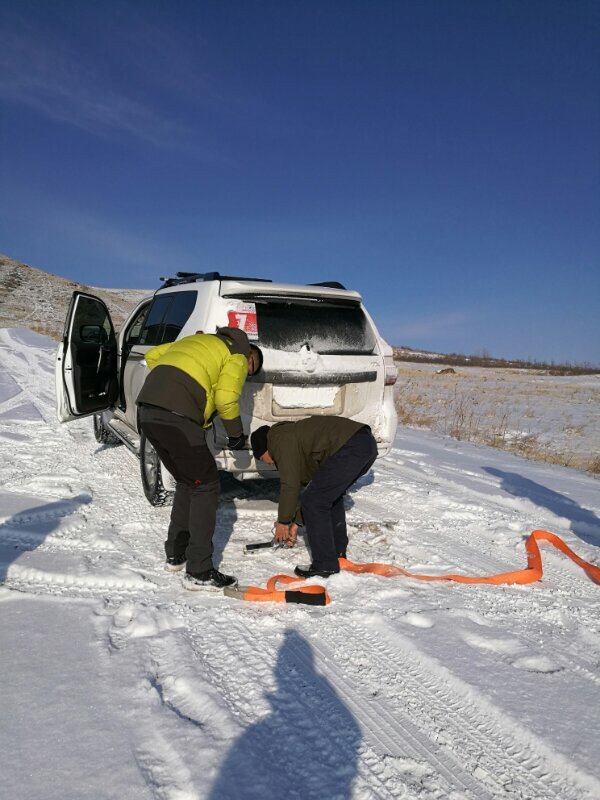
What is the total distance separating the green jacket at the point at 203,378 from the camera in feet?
10.3

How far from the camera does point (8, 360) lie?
16641mm

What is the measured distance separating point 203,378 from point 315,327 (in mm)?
1431

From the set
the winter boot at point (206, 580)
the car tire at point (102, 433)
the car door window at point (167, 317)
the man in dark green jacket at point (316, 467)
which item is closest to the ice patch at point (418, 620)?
the man in dark green jacket at point (316, 467)

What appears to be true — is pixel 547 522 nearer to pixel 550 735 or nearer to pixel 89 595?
pixel 550 735

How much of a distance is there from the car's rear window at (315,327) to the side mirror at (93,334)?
240cm

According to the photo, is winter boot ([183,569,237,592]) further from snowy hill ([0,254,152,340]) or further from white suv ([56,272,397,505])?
snowy hill ([0,254,152,340])

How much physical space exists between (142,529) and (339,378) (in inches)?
76.1

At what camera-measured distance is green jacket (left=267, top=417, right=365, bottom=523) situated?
134 inches

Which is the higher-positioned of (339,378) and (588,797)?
(339,378)

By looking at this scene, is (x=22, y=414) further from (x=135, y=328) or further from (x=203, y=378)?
(x=203, y=378)

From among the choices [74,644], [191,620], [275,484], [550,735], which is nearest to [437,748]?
[550,735]

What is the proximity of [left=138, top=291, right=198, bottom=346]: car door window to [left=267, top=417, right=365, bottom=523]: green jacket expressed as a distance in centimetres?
141

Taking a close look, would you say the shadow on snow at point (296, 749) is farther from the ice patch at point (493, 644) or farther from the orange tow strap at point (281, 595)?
the ice patch at point (493, 644)

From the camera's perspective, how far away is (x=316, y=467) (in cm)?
363
